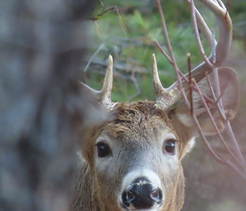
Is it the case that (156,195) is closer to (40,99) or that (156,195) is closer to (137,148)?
(137,148)

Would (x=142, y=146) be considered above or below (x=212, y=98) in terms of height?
below

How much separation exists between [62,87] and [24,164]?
1.12ft

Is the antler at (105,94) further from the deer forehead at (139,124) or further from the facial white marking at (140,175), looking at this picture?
the facial white marking at (140,175)

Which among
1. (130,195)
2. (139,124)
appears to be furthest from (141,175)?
→ (139,124)

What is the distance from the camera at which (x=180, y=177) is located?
457 cm

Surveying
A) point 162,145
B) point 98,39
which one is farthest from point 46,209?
point 98,39

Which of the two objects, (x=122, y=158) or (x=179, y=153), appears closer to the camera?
(x=122, y=158)

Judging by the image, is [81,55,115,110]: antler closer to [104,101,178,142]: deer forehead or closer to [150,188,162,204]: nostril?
[104,101,178,142]: deer forehead

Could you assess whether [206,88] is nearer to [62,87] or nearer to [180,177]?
[180,177]

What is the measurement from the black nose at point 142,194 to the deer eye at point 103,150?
75cm

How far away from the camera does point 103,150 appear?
4.30 meters

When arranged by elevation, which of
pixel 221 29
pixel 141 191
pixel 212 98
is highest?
pixel 221 29

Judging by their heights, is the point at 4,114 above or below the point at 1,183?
above

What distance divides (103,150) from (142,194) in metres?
1.01
